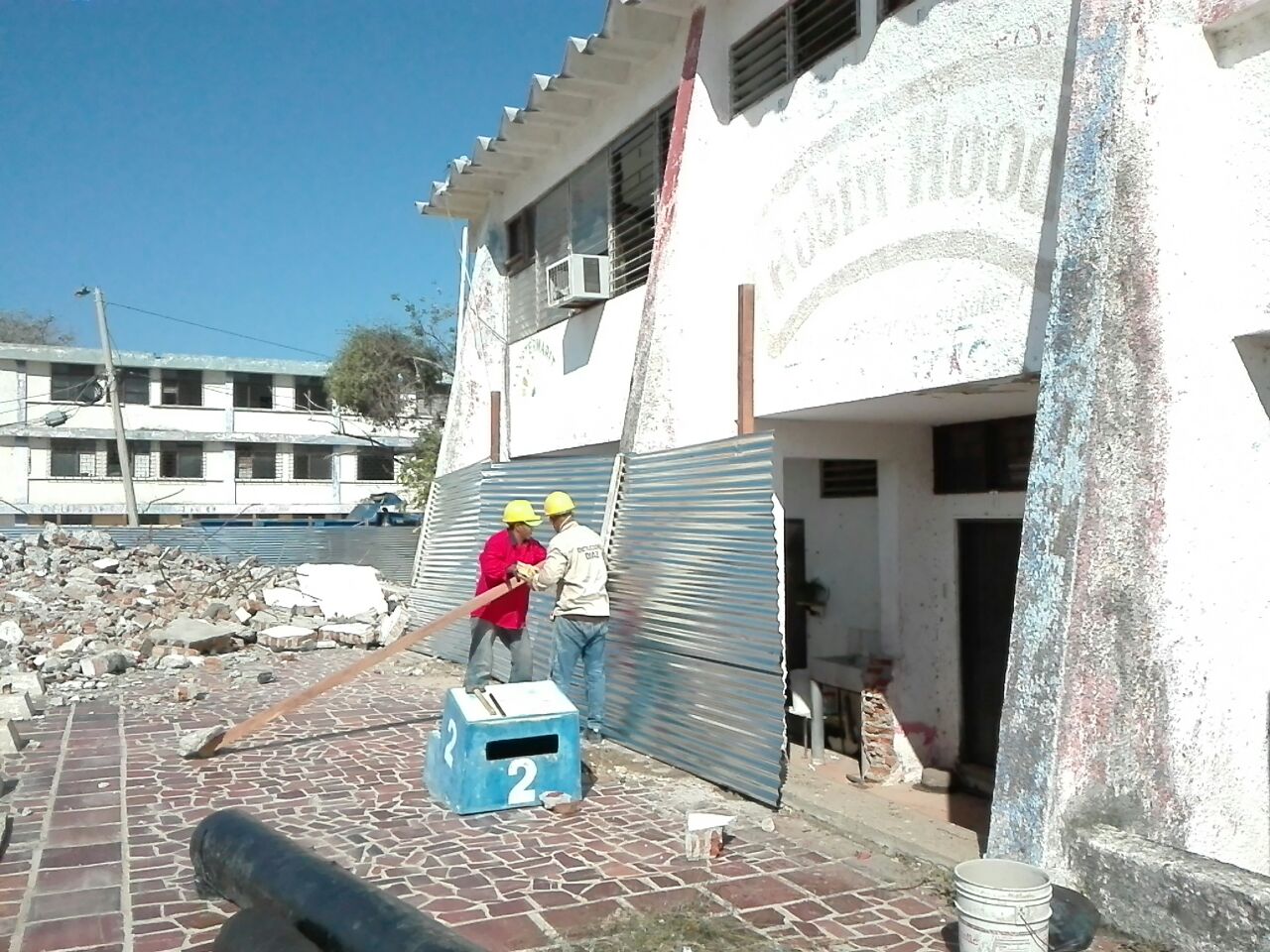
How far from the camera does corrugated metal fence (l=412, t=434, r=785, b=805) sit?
6.89m

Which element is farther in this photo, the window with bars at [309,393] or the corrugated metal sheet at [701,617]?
the window with bars at [309,393]

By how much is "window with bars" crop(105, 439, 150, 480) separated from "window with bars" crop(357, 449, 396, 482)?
7.45 m

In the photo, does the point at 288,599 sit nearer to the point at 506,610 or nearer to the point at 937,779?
the point at 506,610

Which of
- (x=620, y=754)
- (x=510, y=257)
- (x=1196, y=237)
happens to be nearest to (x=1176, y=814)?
(x=1196, y=237)

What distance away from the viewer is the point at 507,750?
21.7 ft

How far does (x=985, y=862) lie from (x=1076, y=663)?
3.32 feet

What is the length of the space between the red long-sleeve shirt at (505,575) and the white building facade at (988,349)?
1.30 metres

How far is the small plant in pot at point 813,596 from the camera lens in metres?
9.89

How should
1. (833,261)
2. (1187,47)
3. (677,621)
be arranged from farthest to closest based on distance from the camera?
(677,621) < (833,261) < (1187,47)

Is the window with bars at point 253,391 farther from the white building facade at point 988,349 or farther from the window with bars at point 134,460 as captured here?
the white building facade at point 988,349

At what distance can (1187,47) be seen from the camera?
5078 mm

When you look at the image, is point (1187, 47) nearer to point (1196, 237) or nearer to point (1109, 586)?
point (1196, 237)

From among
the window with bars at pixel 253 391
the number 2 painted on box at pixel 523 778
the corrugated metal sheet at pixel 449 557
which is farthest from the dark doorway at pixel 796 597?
the window with bars at pixel 253 391

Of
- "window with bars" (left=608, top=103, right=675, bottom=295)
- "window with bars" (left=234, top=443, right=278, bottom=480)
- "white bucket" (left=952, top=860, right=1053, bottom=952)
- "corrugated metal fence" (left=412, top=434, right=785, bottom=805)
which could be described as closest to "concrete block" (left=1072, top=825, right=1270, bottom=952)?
"white bucket" (left=952, top=860, right=1053, bottom=952)
